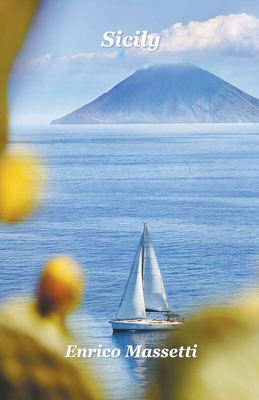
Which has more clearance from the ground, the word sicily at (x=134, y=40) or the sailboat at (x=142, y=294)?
the word sicily at (x=134, y=40)

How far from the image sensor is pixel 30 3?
0.51m

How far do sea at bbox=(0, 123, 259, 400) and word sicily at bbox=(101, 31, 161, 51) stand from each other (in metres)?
0.22

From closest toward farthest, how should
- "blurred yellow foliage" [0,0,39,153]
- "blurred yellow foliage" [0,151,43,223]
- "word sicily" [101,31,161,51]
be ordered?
"blurred yellow foliage" [0,0,39,153] → "blurred yellow foliage" [0,151,43,223] → "word sicily" [101,31,161,51]

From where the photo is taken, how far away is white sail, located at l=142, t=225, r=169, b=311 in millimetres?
1586

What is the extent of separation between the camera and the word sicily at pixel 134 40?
4.99ft

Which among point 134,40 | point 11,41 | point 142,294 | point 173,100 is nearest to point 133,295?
point 142,294

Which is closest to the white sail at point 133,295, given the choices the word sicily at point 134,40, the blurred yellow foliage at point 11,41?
the word sicily at point 134,40

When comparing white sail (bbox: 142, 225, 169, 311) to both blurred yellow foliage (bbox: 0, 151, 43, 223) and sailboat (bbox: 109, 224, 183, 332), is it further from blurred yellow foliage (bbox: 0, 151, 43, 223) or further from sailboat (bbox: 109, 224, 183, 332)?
blurred yellow foliage (bbox: 0, 151, 43, 223)

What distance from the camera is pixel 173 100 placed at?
63.2 inches

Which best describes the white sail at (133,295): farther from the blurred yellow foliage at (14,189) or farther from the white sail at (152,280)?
the blurred yellow foliage at (14,189)

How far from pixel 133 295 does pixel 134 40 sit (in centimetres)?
71

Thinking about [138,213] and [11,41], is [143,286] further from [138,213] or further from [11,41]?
[11,41]

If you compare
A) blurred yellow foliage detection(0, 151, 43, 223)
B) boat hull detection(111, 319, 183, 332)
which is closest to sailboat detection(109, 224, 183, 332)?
boat hull detection(111, 319, 183, 332)

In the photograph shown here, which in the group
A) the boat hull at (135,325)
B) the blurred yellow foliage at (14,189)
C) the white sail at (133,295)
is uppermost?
the blurred yellow foliage at (14,189)
